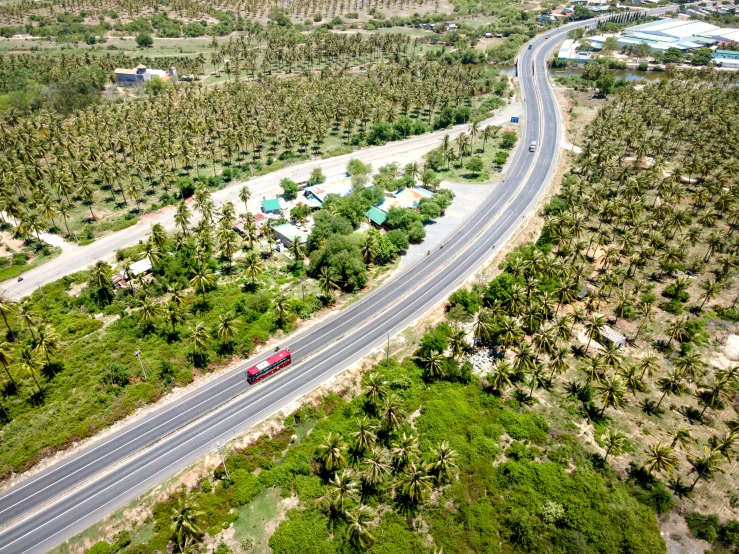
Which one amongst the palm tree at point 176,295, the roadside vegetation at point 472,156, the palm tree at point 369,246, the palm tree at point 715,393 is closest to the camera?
the palm tree at point 715,393

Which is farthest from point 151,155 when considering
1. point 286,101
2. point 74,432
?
point 74,432

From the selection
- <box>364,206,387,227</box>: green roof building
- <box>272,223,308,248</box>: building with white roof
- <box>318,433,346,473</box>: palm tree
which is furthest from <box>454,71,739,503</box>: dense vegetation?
<box>272,223,308,248</box>: building with white roof

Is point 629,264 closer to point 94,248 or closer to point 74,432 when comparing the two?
point 74,432

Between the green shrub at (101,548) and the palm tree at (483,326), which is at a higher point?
the palm tree at (483,326)

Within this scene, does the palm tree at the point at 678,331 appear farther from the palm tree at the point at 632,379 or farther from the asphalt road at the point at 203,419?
the asphalt road at the point at 203,419

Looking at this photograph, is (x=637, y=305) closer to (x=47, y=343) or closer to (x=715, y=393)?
(x=715, y=393)

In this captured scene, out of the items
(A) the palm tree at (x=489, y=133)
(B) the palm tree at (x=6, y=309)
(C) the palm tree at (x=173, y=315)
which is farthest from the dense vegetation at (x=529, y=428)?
(A) the palm tree at (x=489, y=133)

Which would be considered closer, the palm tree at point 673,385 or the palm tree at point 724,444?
the palm tree at point 724,444

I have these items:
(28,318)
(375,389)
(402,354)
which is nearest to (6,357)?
(28,318)
